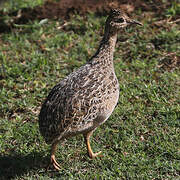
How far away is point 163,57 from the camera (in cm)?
766

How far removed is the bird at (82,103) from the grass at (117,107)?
35cm

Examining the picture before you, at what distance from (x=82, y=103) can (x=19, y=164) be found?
1.37m

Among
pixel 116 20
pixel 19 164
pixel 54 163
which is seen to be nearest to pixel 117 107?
pixel 116 20

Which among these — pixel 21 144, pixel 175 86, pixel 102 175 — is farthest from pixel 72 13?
pixel 102 175

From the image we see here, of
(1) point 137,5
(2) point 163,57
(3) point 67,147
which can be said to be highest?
(1) point 137,5

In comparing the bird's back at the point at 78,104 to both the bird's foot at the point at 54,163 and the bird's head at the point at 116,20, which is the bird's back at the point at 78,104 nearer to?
the bird's foot at the point at 54,163

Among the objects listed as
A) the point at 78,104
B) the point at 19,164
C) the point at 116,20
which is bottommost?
the point at 19,164

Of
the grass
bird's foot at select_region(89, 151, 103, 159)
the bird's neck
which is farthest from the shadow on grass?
the bird's neck

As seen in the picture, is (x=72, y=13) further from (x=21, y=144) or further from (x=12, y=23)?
(x=21, y=144)

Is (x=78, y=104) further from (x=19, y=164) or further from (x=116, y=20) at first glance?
(x=116, y=20)

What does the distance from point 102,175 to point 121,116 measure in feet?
4.57

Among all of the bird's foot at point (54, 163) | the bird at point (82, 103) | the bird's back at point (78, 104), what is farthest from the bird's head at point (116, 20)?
the bird's foot at point (54, 163)

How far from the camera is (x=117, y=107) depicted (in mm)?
6695

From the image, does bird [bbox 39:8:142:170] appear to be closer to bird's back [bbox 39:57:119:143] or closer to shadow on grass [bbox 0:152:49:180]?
bird's back [bbox 39:57:119:143]
